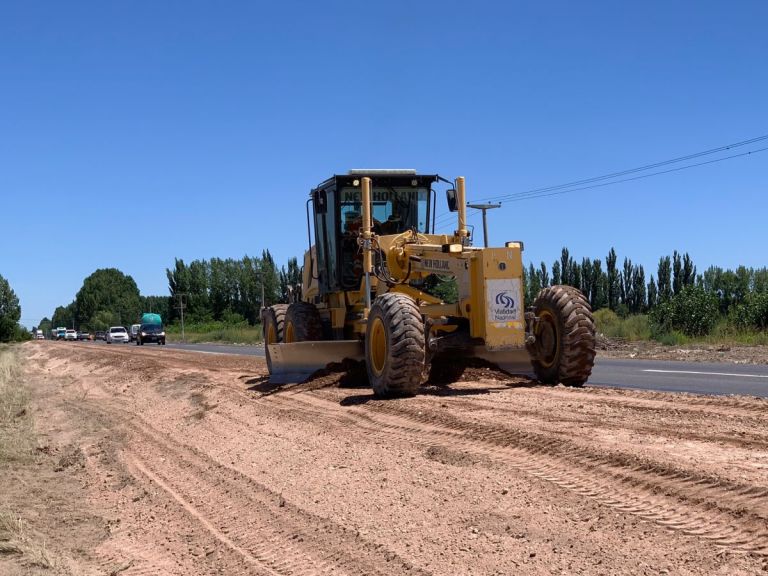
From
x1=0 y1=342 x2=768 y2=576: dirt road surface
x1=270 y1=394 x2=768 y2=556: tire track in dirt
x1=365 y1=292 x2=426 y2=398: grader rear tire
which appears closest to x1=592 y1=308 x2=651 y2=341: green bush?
x1=0 y1=342 x2=768 y2=576: dirt road surface

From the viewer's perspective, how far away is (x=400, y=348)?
33.5 feet

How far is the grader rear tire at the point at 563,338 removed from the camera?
1088cm

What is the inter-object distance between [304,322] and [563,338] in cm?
524

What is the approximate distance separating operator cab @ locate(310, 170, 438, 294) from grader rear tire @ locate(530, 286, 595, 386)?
10.6ft

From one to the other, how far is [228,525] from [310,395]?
5.70 meters

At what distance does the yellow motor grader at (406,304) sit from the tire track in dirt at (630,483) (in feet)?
8.38

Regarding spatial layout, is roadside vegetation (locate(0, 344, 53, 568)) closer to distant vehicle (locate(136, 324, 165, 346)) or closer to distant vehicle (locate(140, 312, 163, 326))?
distant vehicle (locate(136, 324, 165, 346))

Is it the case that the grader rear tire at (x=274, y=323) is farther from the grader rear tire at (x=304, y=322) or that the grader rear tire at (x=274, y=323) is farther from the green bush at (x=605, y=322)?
the green bush at (x=605, y=322)

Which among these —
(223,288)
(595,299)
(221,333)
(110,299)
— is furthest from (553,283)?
(110,299)

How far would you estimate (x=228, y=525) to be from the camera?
6.01 m

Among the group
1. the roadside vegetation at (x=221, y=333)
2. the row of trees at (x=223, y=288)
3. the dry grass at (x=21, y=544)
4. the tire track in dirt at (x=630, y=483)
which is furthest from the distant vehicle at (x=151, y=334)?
the dry grass at (x=21, y=544)

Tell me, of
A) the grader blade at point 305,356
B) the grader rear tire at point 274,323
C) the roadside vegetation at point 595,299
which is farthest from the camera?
the roadside vegetation at point 595,299

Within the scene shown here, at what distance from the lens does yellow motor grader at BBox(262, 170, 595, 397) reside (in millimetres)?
10445

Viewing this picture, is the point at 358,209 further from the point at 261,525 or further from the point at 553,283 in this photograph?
the point at 553,283
